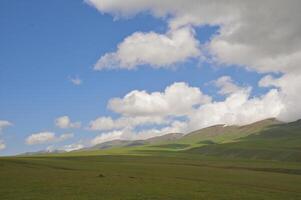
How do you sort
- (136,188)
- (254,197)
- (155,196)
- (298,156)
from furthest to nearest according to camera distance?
(298,156) < (136,188) < (254,197) < (155,196)

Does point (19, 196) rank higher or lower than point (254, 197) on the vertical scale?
higher

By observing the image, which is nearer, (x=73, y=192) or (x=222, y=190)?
(x=73, y=192)

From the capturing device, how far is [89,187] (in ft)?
163

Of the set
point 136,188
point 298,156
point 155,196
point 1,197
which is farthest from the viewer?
point 298,156

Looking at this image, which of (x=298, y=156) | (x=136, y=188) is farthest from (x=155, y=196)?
(x=298, y=156)

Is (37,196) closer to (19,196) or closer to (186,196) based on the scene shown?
(19,196)

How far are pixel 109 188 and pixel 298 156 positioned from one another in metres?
161

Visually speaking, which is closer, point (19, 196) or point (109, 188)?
point (19, 196)

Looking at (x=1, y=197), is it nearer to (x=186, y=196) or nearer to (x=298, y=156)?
(x=186, y=196)

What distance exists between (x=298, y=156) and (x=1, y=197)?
17370 cm

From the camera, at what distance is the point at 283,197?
48781 mm

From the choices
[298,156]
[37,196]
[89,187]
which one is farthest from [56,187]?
[298,156]

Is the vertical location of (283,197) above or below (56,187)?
below

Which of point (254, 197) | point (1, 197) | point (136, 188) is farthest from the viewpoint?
point (136, 188)
